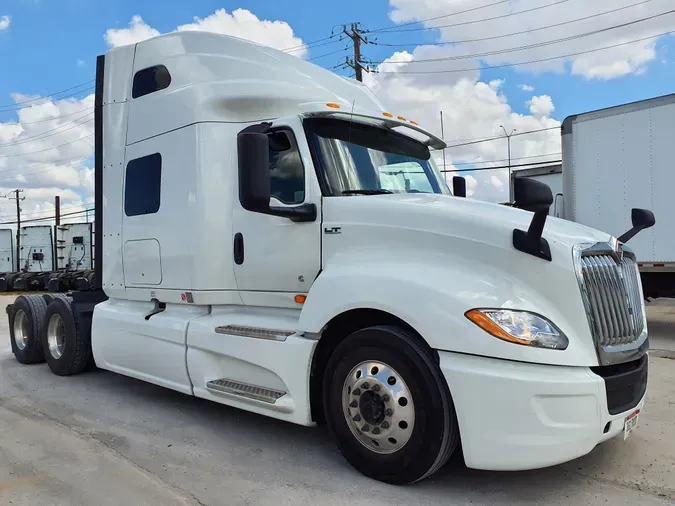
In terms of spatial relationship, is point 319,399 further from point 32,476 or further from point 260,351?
point 32,476

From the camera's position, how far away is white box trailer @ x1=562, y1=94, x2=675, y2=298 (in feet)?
31.2

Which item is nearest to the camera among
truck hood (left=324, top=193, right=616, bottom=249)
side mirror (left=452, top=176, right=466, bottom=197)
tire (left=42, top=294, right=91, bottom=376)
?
truck hood (left=324, top=193, right=616, bottom=249)

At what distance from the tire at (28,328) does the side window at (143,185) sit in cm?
280

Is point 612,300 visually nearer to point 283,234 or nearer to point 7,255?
point 283,234

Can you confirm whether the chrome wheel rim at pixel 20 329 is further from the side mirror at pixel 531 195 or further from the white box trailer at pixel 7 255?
the white box trailer at pixel 7 255

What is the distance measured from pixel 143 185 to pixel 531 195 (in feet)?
13.3

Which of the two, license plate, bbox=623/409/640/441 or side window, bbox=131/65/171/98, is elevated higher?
side window, bbox=131/65/171/98

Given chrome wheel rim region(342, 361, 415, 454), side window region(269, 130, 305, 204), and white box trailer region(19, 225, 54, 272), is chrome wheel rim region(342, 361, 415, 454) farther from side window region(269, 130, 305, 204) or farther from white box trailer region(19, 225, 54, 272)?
white box trailer region(19, 225, 54, 272)

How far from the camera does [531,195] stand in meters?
3.20

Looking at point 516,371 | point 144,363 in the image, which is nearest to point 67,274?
point 144,363

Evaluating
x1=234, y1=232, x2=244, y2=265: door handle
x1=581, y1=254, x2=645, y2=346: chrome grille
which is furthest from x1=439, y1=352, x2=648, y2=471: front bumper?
x1=234, y1=232, x2=244, y2=265: door handle

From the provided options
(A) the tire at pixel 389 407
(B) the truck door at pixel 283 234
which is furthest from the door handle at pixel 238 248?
(A) the tire at pixel 389 407

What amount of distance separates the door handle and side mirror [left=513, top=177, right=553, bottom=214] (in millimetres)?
2478

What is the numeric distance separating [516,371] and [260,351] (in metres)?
2.01
